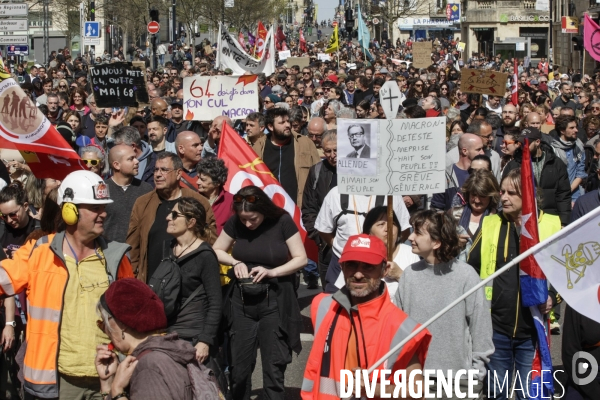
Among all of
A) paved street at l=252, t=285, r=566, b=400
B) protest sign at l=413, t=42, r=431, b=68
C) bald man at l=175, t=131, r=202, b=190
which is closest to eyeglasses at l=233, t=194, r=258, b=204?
paved street at l=252, t=285, r=566, b=400

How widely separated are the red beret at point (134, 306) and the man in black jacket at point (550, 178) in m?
5.96

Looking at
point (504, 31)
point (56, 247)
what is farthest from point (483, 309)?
point (504, 31)

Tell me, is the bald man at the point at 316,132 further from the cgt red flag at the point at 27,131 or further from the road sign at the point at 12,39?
the road sign at the point at 12,39

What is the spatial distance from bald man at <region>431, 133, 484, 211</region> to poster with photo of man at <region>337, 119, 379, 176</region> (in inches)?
81.8

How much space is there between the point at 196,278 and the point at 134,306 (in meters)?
1.79

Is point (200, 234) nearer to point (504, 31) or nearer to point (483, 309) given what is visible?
point (483, 309)

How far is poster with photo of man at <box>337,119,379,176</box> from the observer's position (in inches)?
259

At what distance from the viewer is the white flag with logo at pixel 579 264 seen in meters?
4.15

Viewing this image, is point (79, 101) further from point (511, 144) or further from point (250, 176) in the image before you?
point (511, 144)

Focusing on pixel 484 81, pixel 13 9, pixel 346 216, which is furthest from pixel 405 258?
pixel 13 9

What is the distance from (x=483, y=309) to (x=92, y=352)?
199cm

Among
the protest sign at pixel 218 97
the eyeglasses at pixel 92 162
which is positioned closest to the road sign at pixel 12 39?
the protest sign at pixel 218 97

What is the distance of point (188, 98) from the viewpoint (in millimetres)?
11852

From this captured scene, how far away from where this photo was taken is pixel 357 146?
22.0 feet
